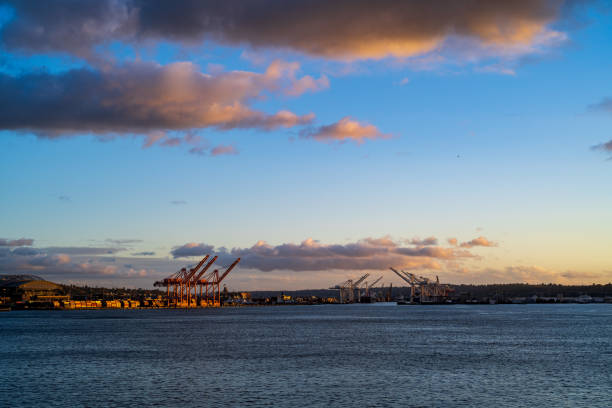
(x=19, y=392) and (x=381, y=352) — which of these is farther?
(x=381, y=352)

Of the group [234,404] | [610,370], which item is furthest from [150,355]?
[610,370]

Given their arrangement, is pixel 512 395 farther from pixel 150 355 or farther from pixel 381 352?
pixel 150 355

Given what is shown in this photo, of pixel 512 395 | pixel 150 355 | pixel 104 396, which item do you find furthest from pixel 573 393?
pixel 150 355

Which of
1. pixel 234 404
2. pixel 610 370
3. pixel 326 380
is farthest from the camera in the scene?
pixel 610 370

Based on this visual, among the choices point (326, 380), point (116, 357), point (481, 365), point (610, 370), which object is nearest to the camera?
point (326, 380)

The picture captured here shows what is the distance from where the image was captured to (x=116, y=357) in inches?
2351

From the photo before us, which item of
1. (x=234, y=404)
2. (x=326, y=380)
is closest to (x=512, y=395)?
(x=326, y=380)

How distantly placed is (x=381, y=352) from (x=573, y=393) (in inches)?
1064

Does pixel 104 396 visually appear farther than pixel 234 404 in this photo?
Yes

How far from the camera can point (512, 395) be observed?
3716 cm

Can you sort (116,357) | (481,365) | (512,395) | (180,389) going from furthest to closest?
1. (116,357)
2. (481,365)
3. (180,389)
4. (512,395)

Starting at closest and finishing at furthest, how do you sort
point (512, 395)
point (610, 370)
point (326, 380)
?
point (512, 395), point (326, 380), point (610, 370)

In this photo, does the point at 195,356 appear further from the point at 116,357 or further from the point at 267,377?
the point at 267,377

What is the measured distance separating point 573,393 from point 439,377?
31.6 feet
